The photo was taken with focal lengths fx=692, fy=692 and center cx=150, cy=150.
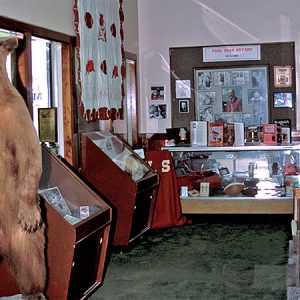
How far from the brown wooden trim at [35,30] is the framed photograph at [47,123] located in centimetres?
72

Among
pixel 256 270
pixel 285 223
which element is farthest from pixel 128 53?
pixel 256 270

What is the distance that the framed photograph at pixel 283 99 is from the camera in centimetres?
998

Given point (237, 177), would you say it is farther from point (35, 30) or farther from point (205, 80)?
point (35, 30)

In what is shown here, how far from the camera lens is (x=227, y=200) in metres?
8.91

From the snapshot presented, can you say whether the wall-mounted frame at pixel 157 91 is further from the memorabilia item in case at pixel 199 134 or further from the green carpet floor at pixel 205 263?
the green carpet floor at pixel 205 263

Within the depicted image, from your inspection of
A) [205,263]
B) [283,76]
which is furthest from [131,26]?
[205,263]

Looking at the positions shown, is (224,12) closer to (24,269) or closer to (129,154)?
(129,154)

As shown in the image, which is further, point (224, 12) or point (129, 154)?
point (224, 12)

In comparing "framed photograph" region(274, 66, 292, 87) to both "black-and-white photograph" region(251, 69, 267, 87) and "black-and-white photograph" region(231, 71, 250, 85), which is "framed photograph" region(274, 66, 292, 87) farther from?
"black-and-white photograph" region(231, 71, 250, 85)

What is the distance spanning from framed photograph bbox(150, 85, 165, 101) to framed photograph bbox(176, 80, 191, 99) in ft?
0.80

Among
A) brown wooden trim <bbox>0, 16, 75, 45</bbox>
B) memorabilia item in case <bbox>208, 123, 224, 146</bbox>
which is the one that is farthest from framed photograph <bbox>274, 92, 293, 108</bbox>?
brown wooden trim <bbox>0, 16, 75, 45</bbox>

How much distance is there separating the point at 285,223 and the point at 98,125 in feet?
9.10

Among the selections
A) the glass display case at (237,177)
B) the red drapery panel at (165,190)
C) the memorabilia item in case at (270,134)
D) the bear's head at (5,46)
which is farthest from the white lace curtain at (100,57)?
the bear's head at (5,46)

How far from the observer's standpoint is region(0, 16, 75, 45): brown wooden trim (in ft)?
18.9
